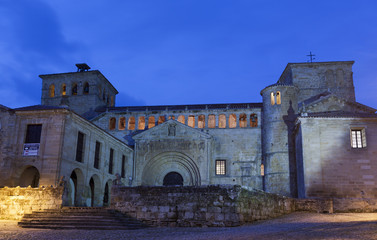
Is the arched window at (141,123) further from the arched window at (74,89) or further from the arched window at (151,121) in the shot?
the arched window at (74,89)

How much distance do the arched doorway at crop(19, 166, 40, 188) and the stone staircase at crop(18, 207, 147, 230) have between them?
703 centimetres

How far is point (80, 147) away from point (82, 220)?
10.3 meters

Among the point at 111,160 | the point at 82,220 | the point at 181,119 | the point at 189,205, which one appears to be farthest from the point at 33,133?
the point at 181,119

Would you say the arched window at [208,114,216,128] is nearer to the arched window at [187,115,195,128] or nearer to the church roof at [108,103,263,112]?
the church roof at [108,103,263,112]

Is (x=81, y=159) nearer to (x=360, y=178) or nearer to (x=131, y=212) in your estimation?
(x=131, y=212)

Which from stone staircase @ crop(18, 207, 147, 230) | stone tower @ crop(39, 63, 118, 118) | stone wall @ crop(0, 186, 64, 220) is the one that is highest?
stone tower @ crop(39, 63, 118, 118)

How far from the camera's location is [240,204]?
13430 mm

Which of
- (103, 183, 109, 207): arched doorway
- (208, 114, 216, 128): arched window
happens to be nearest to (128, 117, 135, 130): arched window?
(208, 114, 216, 128): arched window

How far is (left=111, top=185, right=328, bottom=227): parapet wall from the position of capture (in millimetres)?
13258

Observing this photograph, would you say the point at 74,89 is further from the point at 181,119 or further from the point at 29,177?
the point at 29,177

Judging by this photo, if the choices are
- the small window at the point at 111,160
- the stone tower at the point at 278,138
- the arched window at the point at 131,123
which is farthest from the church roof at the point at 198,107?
the small window at the point at 111,160

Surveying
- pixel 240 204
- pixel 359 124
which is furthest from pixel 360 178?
pixel 240 204

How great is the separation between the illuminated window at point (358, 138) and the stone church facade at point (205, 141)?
0.18 feet

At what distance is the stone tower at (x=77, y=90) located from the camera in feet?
134
